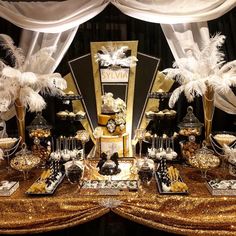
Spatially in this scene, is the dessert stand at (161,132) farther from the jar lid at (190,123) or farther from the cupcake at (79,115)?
the cupcake at (79,115)

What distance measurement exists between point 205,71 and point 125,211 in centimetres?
142

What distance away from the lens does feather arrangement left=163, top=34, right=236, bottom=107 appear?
9.62ft

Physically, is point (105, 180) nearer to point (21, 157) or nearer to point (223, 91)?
point (21, 157)

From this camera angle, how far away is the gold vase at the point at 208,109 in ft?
9.85

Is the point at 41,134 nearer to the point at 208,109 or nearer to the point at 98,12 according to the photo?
the point at 98,12

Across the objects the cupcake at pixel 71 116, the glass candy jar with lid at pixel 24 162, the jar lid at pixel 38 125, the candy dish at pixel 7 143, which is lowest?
the glass candy jar with lid at pixel 24 162

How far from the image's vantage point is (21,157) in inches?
106

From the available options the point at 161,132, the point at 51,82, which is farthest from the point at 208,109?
the point at 51,82

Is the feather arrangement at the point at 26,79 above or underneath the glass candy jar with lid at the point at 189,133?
above

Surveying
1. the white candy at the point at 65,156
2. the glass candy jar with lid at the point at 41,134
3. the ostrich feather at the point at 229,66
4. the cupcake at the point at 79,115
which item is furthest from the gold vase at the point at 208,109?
the glass candy jar with lid at the point at 41,134

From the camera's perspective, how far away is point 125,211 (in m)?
2.35

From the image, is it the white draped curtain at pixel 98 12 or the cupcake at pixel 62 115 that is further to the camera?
the cupcake at pixel 62 115

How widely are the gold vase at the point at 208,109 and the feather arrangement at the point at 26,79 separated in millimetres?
1252

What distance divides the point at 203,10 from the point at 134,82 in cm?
92
